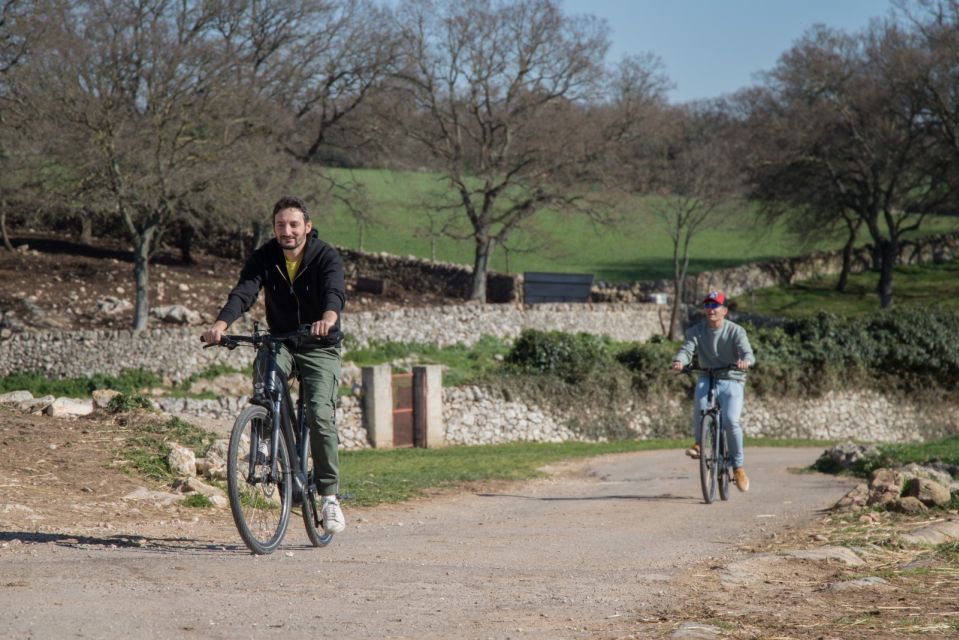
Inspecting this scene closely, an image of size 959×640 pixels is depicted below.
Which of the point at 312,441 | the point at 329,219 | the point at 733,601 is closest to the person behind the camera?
the point at 733,601

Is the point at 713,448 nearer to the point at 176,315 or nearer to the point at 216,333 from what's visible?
the point at 216,333

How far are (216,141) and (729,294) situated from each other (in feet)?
88.1

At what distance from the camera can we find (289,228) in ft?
23.8

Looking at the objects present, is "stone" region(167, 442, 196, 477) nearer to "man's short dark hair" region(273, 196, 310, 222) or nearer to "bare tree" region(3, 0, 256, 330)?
"man's short dark hair" region(273, 196, 310, 222)

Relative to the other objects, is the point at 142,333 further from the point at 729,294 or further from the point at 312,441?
the point at 729,294

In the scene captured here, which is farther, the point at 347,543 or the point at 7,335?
the point at 7,335

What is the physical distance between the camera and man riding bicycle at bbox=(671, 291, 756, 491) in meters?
11.6

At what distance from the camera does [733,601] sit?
617 centimetres

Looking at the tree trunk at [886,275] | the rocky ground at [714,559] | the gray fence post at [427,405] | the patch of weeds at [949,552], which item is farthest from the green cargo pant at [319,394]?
the tree trunk at [886,275]

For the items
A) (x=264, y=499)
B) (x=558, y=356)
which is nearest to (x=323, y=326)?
(x=264, y=499)

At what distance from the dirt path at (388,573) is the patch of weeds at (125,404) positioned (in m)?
2.97

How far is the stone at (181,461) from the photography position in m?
10.2

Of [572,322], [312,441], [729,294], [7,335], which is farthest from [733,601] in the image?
[729,294]

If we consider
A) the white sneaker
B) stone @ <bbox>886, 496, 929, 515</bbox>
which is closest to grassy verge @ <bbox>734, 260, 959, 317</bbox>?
stone @ <bbox>886, 496, 929, 515</bbox>
